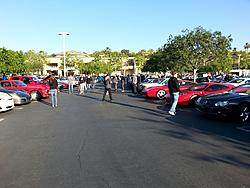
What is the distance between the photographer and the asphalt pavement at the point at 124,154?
4332mm

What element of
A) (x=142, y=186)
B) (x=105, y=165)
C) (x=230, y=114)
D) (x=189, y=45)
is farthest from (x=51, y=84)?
(x=189, y=45)

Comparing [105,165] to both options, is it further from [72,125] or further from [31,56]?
[31,56]

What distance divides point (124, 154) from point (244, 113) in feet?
18.5

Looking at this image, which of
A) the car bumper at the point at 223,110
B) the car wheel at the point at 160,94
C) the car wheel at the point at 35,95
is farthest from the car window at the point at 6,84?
the car bumper at the point at 223,110

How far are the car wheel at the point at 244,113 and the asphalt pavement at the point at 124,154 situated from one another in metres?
0.49

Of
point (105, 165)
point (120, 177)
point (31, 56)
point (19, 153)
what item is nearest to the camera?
point (120, 177)

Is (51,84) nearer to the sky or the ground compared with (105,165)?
nearer to the sky

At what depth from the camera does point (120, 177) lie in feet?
14.6

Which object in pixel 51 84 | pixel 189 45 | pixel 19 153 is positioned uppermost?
pixel 189 45

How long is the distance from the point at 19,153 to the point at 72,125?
3.11 metres

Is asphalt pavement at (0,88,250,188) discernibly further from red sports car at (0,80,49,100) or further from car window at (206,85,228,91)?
red sports car at (0,80,49,100)

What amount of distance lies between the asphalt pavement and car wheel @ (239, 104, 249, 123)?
0.49m

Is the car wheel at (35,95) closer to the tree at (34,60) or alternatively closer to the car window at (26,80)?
the car window at (26,80)

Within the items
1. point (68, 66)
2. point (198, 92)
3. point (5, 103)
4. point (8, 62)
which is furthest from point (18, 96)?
point (68, 66)
